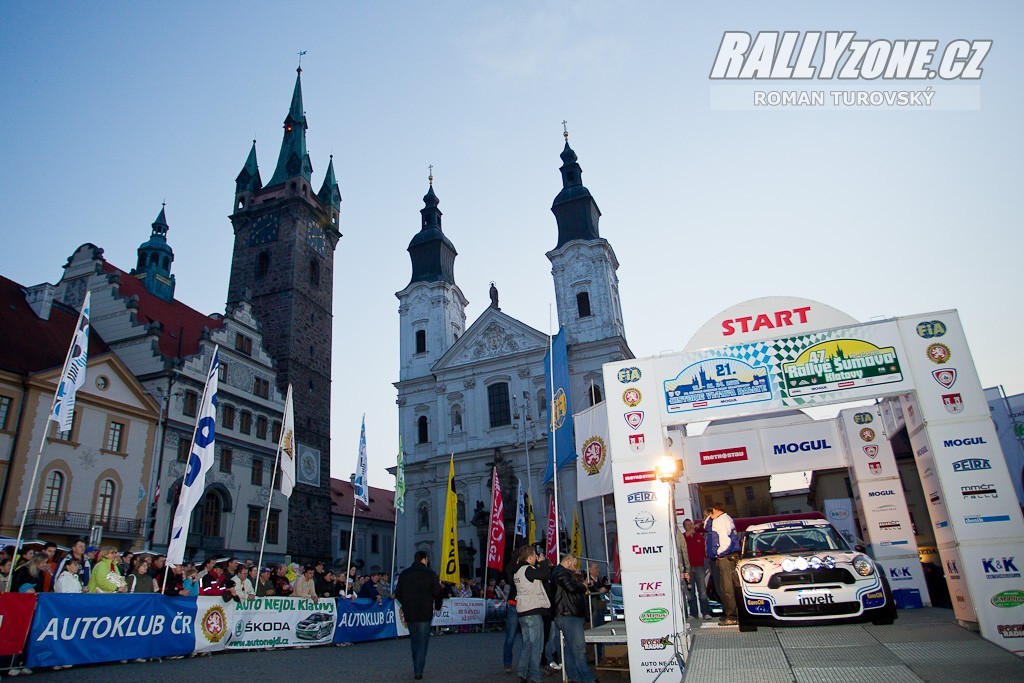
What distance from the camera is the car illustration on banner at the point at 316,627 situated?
542 inches

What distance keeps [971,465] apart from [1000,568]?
1.27m

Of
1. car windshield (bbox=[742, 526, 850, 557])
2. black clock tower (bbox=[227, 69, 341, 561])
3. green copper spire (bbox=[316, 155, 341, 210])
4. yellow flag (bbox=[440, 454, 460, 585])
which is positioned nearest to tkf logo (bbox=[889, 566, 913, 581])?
car windshield (bbox=[742, 526, 850, 557])

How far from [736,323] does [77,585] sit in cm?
1125

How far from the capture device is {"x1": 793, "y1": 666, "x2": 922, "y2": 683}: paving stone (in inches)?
218

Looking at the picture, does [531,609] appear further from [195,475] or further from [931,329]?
[195,475]

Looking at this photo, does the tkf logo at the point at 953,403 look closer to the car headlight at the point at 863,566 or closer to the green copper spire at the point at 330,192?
the car headlight at the point at 863,566

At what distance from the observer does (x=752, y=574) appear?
845 centimetres

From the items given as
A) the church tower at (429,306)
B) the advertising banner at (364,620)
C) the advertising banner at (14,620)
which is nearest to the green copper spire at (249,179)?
the church tower at (429,306)

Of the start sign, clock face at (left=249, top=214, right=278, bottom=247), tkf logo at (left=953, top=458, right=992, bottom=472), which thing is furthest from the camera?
clock face at (left=249, top=214, right=278, bottom=247)

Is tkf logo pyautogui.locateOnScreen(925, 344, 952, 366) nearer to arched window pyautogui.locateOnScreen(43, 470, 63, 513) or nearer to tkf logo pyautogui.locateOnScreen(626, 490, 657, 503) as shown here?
tkf logo pyautogui.locateOnScreen(626, 490, 657, 503)

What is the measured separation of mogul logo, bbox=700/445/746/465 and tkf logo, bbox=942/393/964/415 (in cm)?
656

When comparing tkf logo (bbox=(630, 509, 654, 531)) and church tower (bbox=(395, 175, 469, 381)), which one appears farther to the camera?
church tower (bbox=(395, 175, 469, 381))

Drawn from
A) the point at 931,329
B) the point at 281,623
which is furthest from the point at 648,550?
the point at 281,623

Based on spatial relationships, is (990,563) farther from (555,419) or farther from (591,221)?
(591,221)
